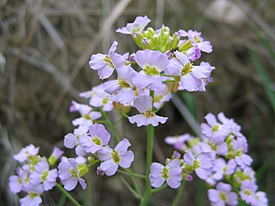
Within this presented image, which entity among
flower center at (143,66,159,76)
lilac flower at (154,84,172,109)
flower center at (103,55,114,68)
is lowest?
flower center at (143,66,159,76)

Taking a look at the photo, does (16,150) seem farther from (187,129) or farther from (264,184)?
(264,184)

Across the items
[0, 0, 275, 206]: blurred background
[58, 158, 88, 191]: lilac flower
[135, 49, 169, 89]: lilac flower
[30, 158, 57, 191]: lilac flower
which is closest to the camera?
[135, 49, 169, 89]: lilac flower

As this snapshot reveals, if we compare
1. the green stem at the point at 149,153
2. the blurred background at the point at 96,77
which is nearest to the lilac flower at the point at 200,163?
the green stem at the point at 149,153

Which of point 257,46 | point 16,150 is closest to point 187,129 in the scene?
point 257,46

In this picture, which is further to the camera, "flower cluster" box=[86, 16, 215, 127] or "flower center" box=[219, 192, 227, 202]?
"flower center" box=[219, 192, 227, 202]

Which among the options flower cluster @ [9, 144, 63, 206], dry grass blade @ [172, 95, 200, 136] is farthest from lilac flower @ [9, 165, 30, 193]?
dry grass blade @ [172, 95, 200, 136]

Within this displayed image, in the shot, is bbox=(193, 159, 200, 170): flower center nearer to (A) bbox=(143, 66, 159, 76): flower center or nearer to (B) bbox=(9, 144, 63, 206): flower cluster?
(A) bbox=(143, 66, 159, 76): flower center

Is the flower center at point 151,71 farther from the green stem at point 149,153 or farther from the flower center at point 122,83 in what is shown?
the green stem at point 149,153
